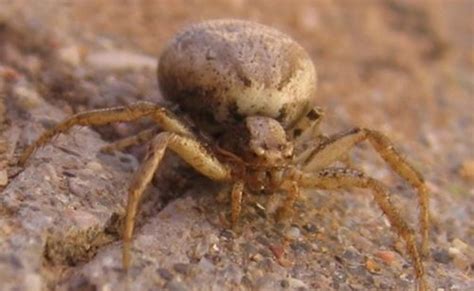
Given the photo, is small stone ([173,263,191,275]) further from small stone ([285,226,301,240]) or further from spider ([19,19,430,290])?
small stone ([285,226,301,240])

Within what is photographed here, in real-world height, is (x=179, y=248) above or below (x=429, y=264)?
below

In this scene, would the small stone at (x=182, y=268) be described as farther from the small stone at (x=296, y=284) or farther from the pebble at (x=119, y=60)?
the pebble at (x=119, y=60)

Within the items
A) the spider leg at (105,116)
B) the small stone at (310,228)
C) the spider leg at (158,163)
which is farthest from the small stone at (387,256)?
the spider leg at (105,116)

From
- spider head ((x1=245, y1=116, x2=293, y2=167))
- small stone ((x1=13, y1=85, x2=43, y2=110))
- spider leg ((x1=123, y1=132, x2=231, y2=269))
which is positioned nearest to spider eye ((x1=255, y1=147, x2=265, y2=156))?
spider head ((x1=245, y1=116, x2=293, y2=167))

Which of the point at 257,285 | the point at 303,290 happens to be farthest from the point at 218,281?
the point at 303,290

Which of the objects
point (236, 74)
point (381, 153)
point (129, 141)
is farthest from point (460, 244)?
point (129, 141)

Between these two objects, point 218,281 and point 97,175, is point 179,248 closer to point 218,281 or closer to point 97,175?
point 218,281
